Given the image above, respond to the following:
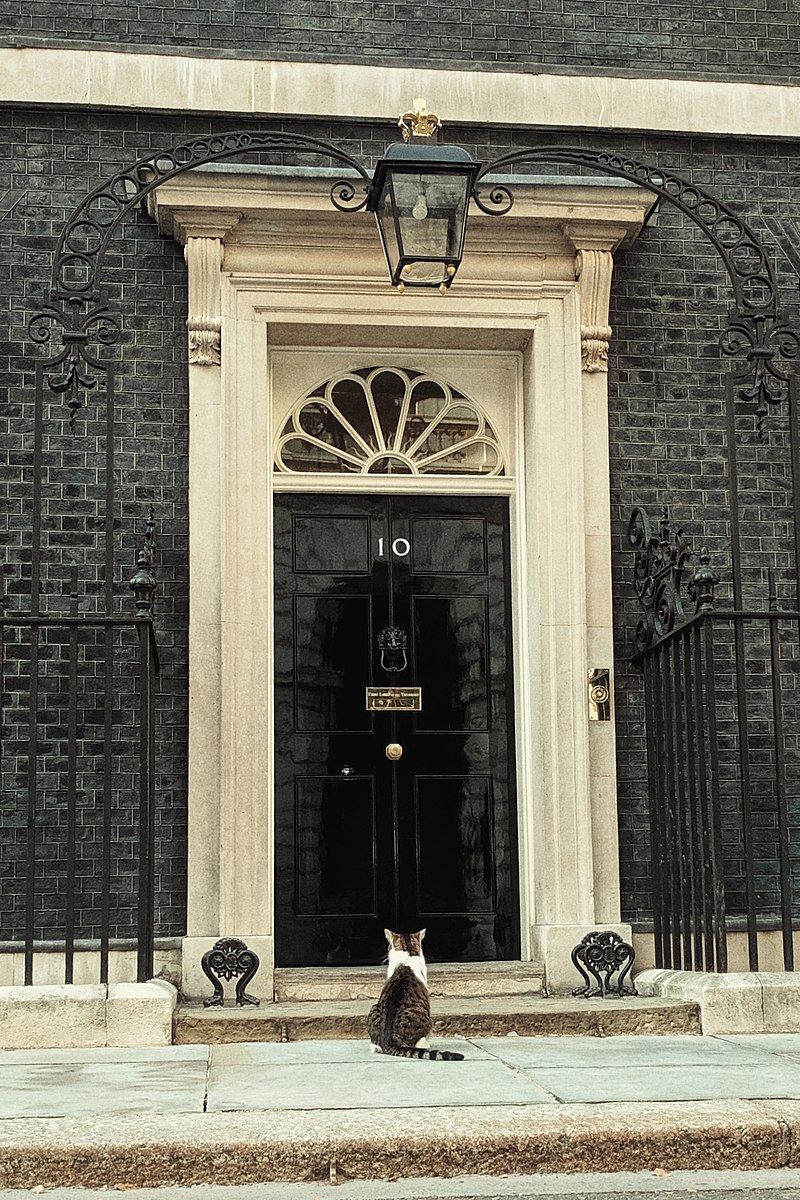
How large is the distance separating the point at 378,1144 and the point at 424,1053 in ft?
4.94

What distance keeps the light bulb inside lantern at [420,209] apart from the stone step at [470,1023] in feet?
11.4

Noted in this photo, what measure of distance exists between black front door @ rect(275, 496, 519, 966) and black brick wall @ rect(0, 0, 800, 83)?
8.29 feet

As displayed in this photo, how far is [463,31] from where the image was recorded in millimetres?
9062

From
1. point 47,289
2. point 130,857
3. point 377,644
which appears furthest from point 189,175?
point 130,857

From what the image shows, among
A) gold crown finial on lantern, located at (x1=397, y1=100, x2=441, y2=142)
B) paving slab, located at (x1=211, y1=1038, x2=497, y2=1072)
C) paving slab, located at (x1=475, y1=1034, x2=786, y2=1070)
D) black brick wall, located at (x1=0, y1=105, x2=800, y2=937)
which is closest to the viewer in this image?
paving slab, located at (x1=475, y1=1034, x2=786, y2=1070)

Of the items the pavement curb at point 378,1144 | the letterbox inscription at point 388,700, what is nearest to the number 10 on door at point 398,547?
the letterbox inscription at point 388,700

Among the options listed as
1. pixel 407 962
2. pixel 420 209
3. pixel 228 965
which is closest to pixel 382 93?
pixel 420 209

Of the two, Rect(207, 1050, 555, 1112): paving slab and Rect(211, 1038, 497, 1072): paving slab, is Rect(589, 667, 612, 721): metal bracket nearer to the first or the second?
Rect(211, 1038, 497, 1072): paving slab

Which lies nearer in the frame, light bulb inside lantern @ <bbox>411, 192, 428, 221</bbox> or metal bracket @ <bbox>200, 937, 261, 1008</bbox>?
light bulb inside lantern @ <bbox>411, 192, 428, 221</bbox>

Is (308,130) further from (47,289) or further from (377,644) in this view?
(377,644)

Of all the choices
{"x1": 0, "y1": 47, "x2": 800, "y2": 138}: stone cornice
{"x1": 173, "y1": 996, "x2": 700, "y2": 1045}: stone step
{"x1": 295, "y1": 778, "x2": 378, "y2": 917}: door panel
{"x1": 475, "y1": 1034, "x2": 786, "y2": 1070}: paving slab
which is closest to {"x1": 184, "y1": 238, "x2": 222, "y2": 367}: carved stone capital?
{"x1": 0, "y1": 47, "x2": 800, "y2": 138}: stone cornice

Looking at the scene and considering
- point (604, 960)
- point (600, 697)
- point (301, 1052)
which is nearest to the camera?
point (301, 1052)

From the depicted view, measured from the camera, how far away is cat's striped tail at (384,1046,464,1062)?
6.00 meters

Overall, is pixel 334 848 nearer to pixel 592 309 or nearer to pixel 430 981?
pixel 430 981
